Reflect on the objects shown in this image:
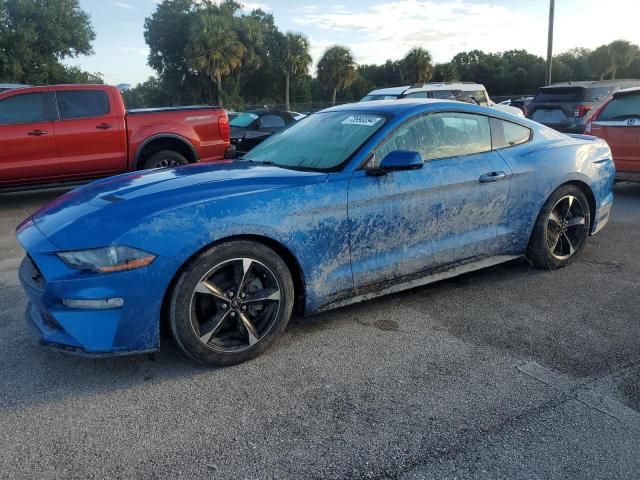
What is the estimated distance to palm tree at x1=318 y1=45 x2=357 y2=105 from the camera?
5278cm

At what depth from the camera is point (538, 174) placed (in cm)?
444

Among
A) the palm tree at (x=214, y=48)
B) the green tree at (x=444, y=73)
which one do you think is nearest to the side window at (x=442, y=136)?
the palm tree at (x=214, y=48)

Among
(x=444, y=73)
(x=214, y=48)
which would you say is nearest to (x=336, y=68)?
(x=444, y=73)

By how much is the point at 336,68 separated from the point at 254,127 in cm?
4285

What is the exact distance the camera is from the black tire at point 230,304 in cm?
301

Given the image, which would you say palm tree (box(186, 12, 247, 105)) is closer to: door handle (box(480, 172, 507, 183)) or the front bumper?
door handle (box(480, 172, 507, 183))

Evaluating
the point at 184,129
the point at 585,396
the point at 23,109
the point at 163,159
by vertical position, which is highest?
the point at 23,109

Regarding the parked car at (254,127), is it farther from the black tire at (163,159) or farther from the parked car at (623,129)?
the parked car at (623,129)

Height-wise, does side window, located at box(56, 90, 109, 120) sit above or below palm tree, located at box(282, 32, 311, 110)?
below

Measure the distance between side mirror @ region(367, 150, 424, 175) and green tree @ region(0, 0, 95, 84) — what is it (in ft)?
124

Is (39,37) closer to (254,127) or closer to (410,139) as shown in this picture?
(254,127)

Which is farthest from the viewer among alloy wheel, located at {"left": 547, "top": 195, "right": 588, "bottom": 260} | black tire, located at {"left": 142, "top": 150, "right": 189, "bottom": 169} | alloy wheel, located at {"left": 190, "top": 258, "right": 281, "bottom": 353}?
black tire, located at {"left": 142, "top": 150, "right": 189, "bottom": 169}

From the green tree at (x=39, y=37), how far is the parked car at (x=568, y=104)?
33.3 metres

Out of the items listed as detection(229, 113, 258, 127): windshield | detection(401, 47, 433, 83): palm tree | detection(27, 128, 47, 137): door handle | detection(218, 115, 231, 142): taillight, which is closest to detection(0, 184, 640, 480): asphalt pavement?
detection(27, 128, 47, 137): door handle
